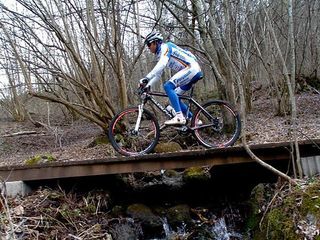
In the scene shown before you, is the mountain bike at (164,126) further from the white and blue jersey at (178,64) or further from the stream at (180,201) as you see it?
the stream at (180,201)

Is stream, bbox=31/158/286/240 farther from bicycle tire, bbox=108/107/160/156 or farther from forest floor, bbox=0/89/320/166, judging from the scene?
bicycle tire, bbox=108/107/160/156

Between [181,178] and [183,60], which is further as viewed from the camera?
[181,178]

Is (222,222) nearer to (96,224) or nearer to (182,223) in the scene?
(182,223)

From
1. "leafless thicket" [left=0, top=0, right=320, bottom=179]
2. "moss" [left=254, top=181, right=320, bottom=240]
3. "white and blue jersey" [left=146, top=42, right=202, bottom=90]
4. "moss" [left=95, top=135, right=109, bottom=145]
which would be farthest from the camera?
"moss" [left=95, top=135, right=109, bottom=145]

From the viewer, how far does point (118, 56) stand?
7590mm

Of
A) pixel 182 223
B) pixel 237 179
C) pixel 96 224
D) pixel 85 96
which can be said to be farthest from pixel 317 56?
pixel 96 224

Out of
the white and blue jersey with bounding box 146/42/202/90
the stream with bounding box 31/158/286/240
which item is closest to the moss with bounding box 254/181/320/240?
the stream with bounding box 31/158/286/240

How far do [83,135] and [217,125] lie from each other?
7.70 meters

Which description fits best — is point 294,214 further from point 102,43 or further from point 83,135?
point 83,135

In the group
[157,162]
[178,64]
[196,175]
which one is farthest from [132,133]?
[196,175]

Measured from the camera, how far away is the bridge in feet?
17.4

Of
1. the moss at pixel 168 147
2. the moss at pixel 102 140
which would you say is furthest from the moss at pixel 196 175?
the moss at pixel 102 140

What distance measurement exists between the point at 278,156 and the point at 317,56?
893cm

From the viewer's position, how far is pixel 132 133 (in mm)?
5949
